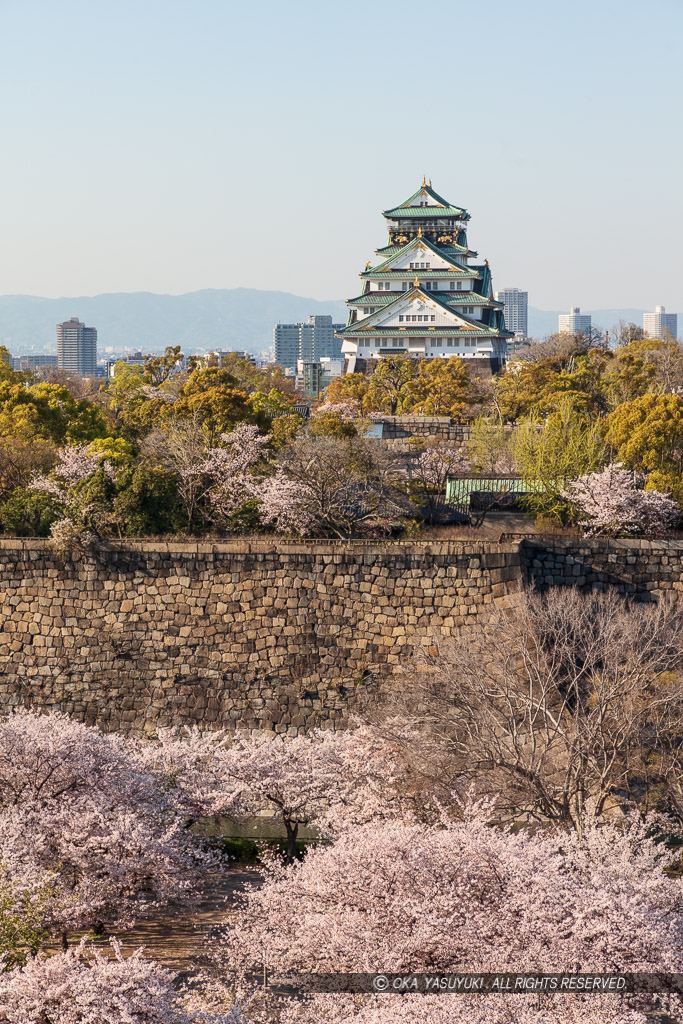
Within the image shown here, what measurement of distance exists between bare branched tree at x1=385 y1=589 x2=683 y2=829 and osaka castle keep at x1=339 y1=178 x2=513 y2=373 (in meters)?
40.4

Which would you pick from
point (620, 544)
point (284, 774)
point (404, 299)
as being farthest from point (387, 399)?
point (284, 774)

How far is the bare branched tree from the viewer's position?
1419 cm

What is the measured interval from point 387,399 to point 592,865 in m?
31.2

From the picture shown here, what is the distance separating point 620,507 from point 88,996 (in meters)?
14.3

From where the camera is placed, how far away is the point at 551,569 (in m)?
18.2

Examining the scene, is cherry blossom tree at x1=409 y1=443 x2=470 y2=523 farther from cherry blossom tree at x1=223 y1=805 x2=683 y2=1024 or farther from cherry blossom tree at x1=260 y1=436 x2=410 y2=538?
cherry blossom tree at x1=223 y1=805 x2=683 y2=1024

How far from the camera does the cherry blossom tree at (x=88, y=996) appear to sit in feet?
31.2

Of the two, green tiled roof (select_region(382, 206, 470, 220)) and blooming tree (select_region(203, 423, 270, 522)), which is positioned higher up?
green tiled roof (select_region(382, 206, 470, 220))

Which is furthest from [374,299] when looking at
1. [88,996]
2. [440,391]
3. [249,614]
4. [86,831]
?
[88,996]

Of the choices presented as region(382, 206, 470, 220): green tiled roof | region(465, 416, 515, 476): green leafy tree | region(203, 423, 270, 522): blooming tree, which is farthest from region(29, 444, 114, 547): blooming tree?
region(382, 206, 470, 220): green tiled roof

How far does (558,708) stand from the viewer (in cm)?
1639

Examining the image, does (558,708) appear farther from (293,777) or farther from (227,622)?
(227,622)

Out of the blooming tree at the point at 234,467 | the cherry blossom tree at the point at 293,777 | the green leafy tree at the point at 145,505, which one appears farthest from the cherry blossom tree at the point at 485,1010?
the blooming tree at the point at 234,467

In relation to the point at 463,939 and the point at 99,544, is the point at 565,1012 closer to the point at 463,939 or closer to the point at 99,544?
the point at 463,939
